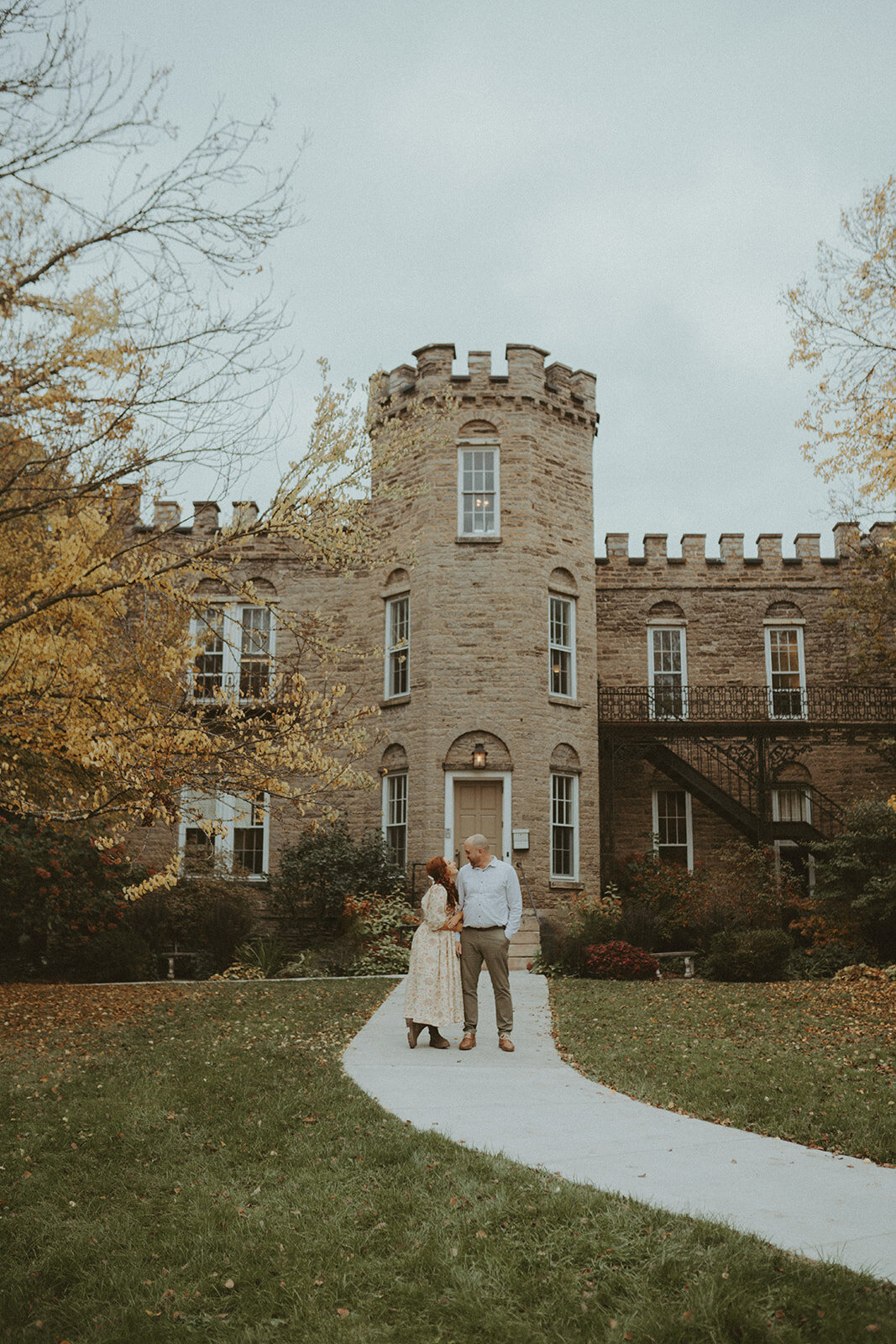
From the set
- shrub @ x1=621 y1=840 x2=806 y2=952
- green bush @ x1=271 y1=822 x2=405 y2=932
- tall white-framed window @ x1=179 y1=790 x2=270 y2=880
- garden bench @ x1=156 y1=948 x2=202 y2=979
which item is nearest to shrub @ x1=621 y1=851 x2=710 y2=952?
shrub @ x1=621 y1=840 x2=806 y2=952

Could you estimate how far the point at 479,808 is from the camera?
19.6 metres

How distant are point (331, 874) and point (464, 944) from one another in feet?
33.3

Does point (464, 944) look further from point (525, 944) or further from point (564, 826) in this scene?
point (564, 826)

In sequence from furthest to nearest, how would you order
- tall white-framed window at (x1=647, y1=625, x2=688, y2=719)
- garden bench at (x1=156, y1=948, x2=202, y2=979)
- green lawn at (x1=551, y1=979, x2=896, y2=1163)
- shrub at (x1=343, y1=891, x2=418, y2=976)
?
tall white-framed window at (x1=647, y1=625, x2=688, y2=719) → garden bench at (x1=156, y1=948, x2=202, y2=979) → shrub at (x1=343, y1=891, x2=418, y2=976) → green lawn at (x1=551, y1=979, x2=896, y2=1163)

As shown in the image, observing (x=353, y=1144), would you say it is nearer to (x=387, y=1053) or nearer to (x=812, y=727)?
(x=387, y=1053)

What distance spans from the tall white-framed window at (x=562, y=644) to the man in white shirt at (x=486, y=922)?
1158 centimetres

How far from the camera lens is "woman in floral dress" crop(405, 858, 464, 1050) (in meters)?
8.87

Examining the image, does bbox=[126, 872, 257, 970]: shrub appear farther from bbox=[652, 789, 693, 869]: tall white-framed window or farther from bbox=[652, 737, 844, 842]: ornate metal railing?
bbox=[652, 737, 844, 842]: ornate metal railing

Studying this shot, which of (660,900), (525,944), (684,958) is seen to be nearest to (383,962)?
(525,944)

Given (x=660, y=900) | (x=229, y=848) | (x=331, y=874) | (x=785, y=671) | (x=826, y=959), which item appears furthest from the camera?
(x=785, y=671)

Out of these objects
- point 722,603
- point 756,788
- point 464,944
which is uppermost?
point 722,603

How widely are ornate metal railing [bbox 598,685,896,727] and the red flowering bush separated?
7.44 metres

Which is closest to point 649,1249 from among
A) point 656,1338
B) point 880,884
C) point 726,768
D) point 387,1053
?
point 656,1338

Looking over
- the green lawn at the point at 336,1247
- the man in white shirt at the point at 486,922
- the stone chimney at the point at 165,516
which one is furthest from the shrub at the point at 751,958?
the stone chimney at the point at 165,516
